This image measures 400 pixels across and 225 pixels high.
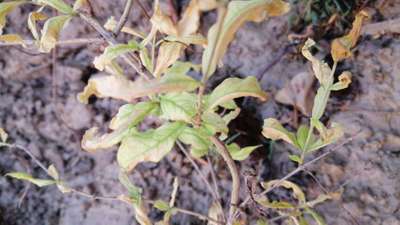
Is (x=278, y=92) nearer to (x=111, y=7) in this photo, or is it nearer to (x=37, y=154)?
(x=111, y=7)

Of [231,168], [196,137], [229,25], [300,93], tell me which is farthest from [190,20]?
[300,93]

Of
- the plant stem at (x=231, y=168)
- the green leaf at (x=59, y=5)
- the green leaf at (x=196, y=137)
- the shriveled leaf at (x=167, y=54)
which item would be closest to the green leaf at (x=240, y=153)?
the plant stem at (x=231, y=168)

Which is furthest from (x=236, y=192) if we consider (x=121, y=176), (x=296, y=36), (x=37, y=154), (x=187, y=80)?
(x=37, y=154)

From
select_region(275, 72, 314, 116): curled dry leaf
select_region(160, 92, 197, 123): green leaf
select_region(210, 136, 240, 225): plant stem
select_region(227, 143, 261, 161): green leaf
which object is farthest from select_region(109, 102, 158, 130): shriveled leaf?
select_region(275, 72, 314, 116): curled dry leaf

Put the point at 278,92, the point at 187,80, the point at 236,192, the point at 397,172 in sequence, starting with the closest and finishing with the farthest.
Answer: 1. the point at 187,80
2. the point at 236,192
3. the point at 397,172
4. the point at 278,92

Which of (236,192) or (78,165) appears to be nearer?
(236,192)

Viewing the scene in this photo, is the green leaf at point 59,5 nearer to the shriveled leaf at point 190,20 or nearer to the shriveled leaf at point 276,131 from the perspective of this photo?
the shriveled leaf at point 190,20
